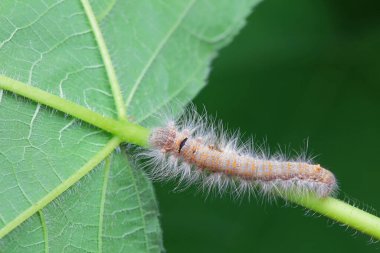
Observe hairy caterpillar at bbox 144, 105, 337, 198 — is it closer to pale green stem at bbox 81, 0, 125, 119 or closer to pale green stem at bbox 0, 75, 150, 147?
pale green stem at bbox 0, 75, 150, 147

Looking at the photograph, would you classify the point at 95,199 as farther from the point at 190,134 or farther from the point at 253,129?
the point at 253,129

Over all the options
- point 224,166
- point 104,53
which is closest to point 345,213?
point 224,166

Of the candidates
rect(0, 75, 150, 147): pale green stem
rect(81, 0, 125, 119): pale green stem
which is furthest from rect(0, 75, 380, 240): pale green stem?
rect(81, 0, 125, 119): pale green stem

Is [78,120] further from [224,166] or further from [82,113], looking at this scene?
[224,166]

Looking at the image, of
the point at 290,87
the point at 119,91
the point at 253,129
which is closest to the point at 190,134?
the point at 119,91

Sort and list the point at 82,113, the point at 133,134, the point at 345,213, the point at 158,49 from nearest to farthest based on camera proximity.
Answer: the point at 345,213
the point at 82,113
the point at 133,134
the point at 158,49

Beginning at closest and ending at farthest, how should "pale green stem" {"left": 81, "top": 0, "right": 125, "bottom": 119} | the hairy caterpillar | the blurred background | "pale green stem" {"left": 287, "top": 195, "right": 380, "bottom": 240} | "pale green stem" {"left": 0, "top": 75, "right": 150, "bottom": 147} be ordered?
"pale green stem" {"left": 287, "top": 195, "right": 380, "bottom": 240} → "pale green stem" {"left": 0, "top": 75, "right": 150, "bottom": 147} → the hairy caterpillar → "pale green stem" {"left": 81, "top": 0, "right": 125, "bottom": 119} → the blurred background

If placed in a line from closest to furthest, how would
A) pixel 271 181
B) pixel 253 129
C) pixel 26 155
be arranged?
1. pixel 26 155
2. pixel 271 181
3. pixel 253 129
